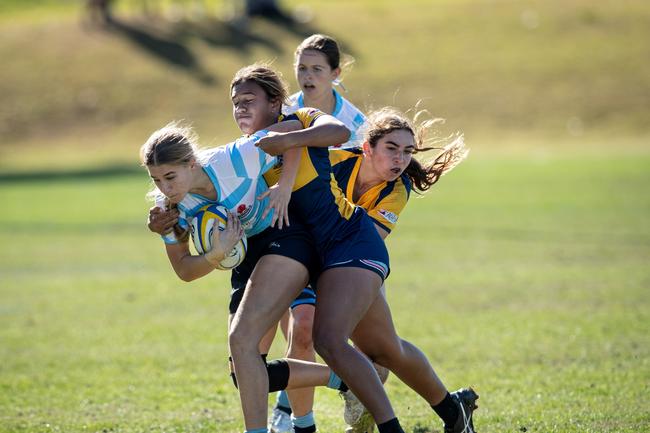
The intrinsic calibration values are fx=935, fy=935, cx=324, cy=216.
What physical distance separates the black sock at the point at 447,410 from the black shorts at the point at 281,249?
1074 millimetres

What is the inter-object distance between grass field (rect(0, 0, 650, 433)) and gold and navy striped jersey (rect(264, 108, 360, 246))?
1.50 metres

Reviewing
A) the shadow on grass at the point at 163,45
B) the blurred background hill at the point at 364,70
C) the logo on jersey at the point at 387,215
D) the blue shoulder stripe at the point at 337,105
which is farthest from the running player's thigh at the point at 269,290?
the shadow on grass at the point at 163,45

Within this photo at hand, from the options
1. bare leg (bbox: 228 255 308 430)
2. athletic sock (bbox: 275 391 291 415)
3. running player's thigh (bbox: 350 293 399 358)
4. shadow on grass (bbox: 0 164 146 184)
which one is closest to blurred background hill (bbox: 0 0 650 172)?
shadow on grass (bbox: 0 164 146 184)

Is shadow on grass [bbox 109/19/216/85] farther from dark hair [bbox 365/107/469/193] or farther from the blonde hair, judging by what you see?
the blonde hair

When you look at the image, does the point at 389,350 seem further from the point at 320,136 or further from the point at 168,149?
the point at 168,149

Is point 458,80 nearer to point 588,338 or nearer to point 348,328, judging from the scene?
point 588,338

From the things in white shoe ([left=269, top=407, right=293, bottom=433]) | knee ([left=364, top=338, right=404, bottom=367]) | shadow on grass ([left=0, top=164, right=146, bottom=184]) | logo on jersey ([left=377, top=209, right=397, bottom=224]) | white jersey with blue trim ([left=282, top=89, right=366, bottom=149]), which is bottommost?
white shoe ([left=269, top=407, right=293, bottom=433])

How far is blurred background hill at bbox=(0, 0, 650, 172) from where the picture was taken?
35.5 m

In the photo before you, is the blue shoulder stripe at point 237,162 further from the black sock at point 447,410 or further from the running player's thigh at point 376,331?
the black sock at point 447,410

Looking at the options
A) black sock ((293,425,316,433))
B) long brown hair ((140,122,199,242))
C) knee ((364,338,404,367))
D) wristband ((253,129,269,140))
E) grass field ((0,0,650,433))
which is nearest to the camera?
long brown hair ((140,122,199,242))

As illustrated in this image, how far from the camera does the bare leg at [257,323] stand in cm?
462

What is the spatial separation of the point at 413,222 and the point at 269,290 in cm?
1255

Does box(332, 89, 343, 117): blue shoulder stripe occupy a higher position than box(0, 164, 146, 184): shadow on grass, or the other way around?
box(0, 164, 146, 184): shadow on grass

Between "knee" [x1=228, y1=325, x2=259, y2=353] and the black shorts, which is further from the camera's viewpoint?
the black shorts
